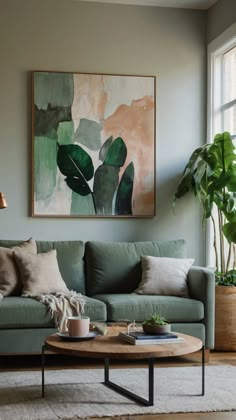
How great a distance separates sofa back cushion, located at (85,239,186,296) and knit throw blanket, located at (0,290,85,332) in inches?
20.5

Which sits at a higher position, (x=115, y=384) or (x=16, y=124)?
(x=16, y=124)

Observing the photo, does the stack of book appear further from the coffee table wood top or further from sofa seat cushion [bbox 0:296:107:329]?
sofa seat cushion [bbox 0:296:107:329]

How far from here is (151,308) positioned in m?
5.20

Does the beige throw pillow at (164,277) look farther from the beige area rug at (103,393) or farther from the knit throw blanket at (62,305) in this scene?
the beige area rug at (103,393)

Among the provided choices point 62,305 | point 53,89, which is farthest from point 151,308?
point 53,89

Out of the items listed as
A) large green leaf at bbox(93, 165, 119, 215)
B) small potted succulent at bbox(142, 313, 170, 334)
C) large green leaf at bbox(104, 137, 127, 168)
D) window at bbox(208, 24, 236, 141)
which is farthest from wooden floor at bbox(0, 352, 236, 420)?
window at bbox(208, 24, 236, 141)

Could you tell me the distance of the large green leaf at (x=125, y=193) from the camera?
6.27 meters

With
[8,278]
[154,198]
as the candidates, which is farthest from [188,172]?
[8,278]

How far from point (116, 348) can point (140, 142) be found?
2852 millimetres

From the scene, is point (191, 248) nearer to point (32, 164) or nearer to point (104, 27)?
point (32, 164)

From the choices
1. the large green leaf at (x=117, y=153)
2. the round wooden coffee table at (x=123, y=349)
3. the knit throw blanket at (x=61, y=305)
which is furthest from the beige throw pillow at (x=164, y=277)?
the round wooden coffee table at (x=123, y=349)

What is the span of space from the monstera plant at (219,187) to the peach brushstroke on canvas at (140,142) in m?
0.29

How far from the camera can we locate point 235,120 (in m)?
6.31

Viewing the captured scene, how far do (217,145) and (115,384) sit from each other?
242cm
